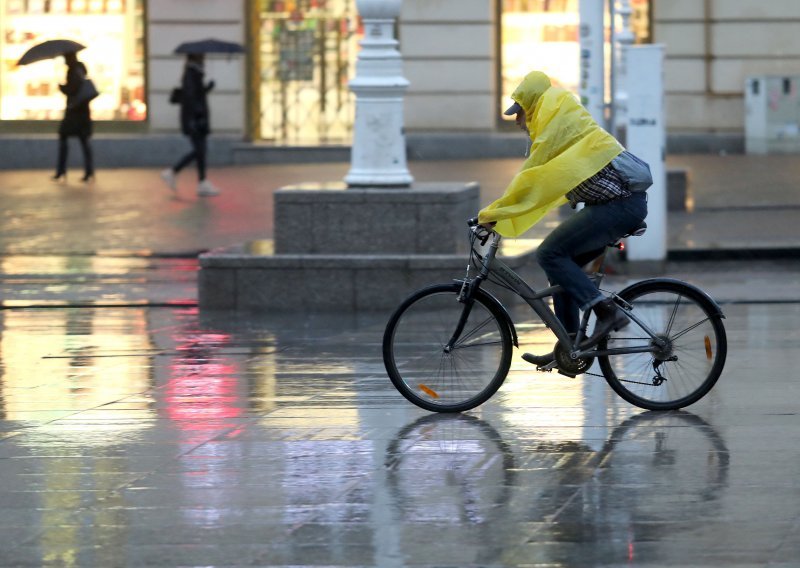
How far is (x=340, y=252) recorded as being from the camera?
11391mm

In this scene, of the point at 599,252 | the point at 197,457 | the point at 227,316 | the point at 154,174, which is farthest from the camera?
the point at 154,174

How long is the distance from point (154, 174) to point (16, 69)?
3.98 meters

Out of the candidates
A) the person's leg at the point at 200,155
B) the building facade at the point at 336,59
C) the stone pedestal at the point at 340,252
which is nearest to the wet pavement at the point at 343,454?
the stone pedestal at the point at 340,252

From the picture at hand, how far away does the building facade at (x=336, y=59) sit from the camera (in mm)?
24906

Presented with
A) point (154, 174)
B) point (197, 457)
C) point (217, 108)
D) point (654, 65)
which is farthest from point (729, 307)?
point (217, 108)

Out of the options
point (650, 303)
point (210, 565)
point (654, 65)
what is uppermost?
point (654, 65)

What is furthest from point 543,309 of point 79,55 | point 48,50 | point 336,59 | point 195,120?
point 79,55

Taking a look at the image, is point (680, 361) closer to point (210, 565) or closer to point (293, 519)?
point (293, 519)

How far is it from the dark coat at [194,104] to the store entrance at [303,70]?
5.06m

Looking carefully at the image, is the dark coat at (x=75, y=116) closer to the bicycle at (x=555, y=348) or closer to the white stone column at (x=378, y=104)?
the white stone column at (x=378, y=104)

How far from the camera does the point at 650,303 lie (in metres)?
7.49

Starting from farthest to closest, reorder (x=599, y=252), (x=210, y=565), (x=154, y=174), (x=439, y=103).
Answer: (x=439, y=103)
(x=154, y=174)
(x=599, y=252)
(x=210, y=565)

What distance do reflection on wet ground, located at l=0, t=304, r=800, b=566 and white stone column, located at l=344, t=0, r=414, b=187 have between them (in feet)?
7.87

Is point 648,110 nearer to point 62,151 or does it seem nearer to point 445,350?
point 445,350
